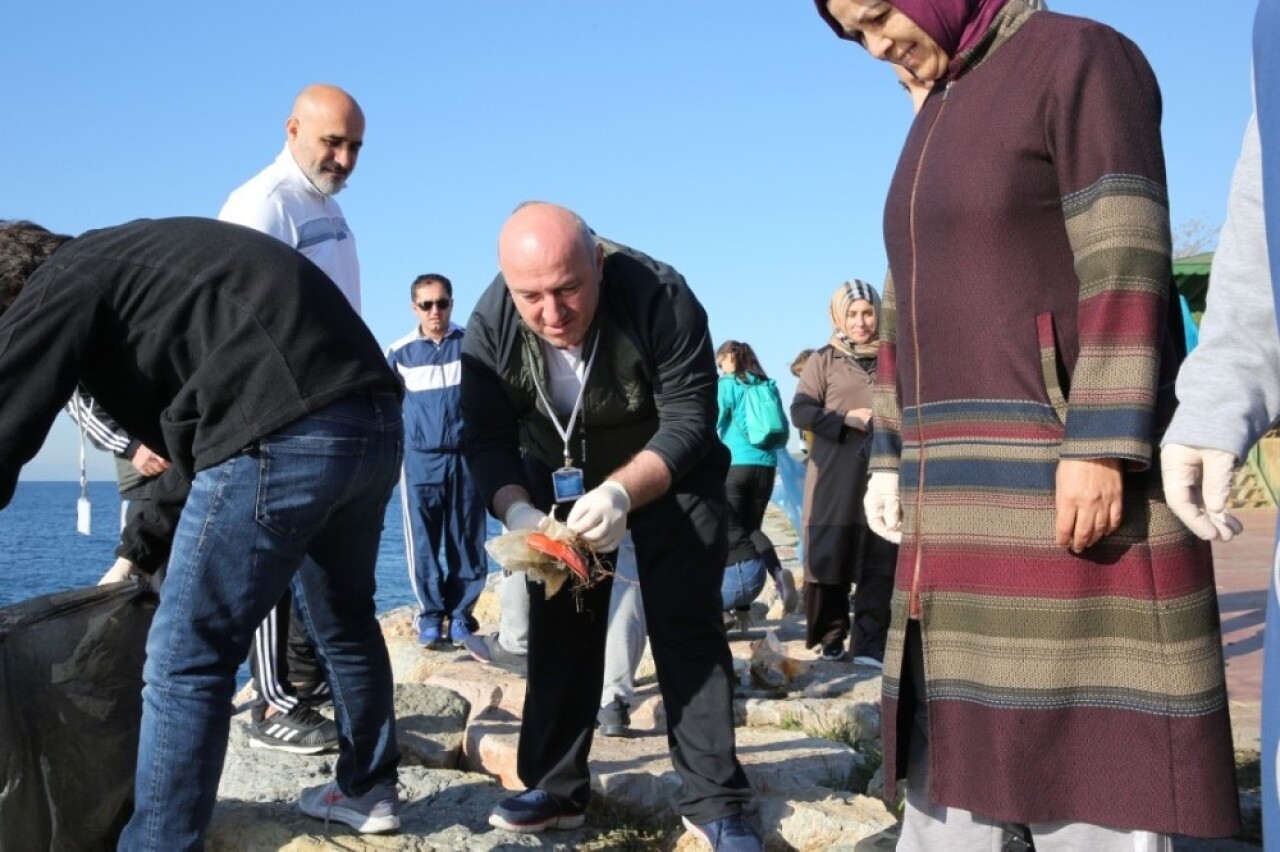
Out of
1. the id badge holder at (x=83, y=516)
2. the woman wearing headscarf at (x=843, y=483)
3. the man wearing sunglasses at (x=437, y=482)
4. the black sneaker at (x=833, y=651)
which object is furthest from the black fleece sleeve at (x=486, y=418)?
the man wearing sunglasses at (x=437, y=482)

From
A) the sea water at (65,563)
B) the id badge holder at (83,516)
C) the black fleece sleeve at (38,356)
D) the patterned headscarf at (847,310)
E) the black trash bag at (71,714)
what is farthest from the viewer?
the sea water at (65,563)

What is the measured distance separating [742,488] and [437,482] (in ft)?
5.97

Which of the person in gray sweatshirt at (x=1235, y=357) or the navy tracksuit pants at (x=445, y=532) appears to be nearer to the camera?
the person in gray sweatshirt at (x=1235, y=357)

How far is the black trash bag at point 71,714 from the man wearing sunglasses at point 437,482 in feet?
12.8

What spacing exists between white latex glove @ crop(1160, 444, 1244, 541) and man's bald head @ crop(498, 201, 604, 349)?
1.79m

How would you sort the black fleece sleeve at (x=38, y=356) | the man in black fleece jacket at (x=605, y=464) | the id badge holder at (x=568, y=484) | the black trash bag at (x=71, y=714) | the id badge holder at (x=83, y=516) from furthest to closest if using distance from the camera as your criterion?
the id badge holder at (x=83, y=516) < the id badge holder at (x=568, y=484) < the man in black fleece jacket at (x=605, y=464) < the black trash bag at (x=71, y=714) < the black fleece sleeve at (x=38, y=356)

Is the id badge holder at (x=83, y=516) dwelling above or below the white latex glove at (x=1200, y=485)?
below

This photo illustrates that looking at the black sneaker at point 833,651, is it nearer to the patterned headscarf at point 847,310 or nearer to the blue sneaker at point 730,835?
the patterned headscarf at point 847,310

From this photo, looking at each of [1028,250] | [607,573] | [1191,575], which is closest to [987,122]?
[1028,250]

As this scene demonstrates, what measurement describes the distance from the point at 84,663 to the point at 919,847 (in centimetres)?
212

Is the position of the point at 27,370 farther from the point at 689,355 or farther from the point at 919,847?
the point at 919,847

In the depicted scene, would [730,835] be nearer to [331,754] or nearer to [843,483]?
[331,754]

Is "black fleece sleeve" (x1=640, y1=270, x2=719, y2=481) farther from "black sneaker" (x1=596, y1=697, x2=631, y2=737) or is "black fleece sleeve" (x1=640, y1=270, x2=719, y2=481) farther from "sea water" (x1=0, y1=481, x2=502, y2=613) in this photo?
"sea water" (x1=0, y1=481, x2=502, y2=613)

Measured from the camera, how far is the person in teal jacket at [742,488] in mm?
7426
